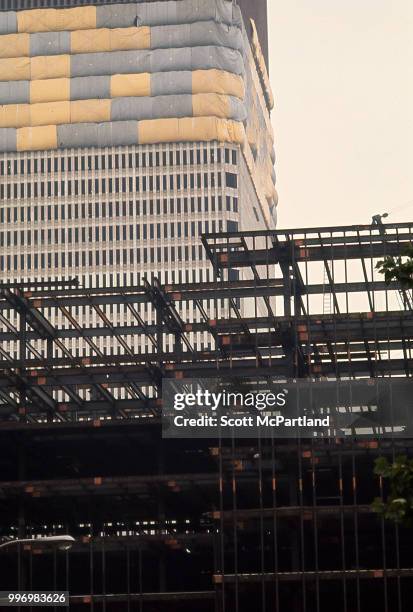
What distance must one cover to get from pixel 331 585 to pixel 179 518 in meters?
25.0

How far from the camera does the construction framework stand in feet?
356

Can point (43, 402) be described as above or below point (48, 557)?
above

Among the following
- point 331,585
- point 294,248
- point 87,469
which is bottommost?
point 331,585

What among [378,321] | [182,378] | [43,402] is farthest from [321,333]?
[43,402]

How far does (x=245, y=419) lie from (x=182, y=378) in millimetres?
10760

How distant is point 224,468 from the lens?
112 metres

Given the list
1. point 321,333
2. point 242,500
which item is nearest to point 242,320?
point 321,333

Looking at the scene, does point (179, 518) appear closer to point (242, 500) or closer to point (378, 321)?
point (242, 500)

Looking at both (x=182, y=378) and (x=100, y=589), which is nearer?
(x=182, y=378)

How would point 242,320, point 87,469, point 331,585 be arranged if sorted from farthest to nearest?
point 87,469 < point 242,320 < point 331,585

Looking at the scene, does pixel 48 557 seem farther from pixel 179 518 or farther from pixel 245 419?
pixel 245 419

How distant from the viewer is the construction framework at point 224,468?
10856 cm

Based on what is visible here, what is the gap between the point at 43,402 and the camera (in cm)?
12519

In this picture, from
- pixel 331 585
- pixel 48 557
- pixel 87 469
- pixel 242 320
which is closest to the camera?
pixel 331 585
